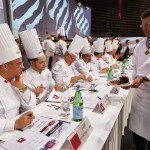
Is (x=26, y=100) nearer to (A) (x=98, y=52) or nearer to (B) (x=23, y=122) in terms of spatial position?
(B) (x=23, y=122)

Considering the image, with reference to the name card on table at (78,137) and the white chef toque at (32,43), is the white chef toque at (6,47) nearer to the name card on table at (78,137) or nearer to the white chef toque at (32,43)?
the white chef toque at (32,43)

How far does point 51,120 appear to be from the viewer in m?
1.22

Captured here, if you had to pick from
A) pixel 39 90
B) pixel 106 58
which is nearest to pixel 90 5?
pixel 106 58

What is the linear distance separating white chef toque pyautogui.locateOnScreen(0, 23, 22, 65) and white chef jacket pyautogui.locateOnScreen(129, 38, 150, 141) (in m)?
0.98

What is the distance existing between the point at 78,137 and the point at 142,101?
0.83m

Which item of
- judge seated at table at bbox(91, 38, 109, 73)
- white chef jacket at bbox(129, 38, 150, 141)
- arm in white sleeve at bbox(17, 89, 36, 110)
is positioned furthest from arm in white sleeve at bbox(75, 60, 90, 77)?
arm in white sleeve at bbox(17, 89, 36, 110)

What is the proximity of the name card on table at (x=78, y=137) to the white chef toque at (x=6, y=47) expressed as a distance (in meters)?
0.62

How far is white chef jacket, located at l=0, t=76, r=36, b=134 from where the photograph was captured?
4.13ft

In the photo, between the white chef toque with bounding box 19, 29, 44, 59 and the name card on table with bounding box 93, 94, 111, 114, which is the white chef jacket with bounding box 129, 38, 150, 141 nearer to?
the name card on table with bounding box 93, 94, 111, 114

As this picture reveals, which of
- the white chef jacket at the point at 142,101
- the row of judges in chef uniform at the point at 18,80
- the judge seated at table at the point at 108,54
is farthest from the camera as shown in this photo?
the judge seated at table at the point at 108,54

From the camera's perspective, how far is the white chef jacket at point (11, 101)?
126 cm

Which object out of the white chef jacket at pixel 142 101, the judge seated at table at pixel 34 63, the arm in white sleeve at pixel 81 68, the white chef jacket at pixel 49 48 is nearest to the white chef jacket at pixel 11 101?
the judge seated at table at pixel 34 63

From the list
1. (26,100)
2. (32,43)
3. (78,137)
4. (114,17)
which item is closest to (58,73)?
(32,43)

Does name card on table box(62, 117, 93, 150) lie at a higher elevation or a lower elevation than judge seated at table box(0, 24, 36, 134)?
lower
